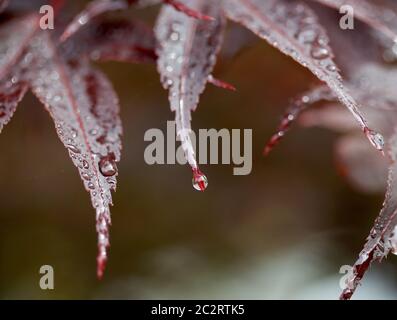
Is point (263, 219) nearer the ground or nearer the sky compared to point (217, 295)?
nearer the sky

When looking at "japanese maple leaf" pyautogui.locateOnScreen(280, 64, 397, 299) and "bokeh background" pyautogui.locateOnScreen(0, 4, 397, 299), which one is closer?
"japanese maple leaf" pyautogui.locateOnScreen(280, 64, 397, 299)

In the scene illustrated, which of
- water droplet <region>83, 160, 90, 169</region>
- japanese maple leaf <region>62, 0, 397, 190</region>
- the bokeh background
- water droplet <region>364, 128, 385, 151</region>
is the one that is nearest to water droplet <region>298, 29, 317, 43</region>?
japanese maple leaf <region>62, 0, 397, 190</region>

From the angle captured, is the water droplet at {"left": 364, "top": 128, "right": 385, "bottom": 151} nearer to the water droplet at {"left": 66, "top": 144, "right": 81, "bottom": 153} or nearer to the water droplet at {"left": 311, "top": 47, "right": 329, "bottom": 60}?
the water droplet at {"left": 311, "top": 47, "right": 329, "bottom": 60}

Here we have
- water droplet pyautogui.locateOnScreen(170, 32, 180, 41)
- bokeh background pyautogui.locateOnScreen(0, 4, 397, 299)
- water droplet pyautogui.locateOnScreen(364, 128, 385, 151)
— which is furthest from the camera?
bokeh background pyautogui.locateOnScreen(0, 4, 397, 299)

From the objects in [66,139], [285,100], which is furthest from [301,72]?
[66,139]

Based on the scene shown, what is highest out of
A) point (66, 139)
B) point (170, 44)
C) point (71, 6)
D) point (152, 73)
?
point (152, 73)

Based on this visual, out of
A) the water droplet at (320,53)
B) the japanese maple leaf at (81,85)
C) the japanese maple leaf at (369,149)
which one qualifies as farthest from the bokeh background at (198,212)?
the water droplet at (320,53)

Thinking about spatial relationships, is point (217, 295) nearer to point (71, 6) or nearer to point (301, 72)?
point (301, 72)

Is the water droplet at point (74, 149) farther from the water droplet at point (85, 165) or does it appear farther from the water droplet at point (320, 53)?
the water droplet at point (320, 53)
